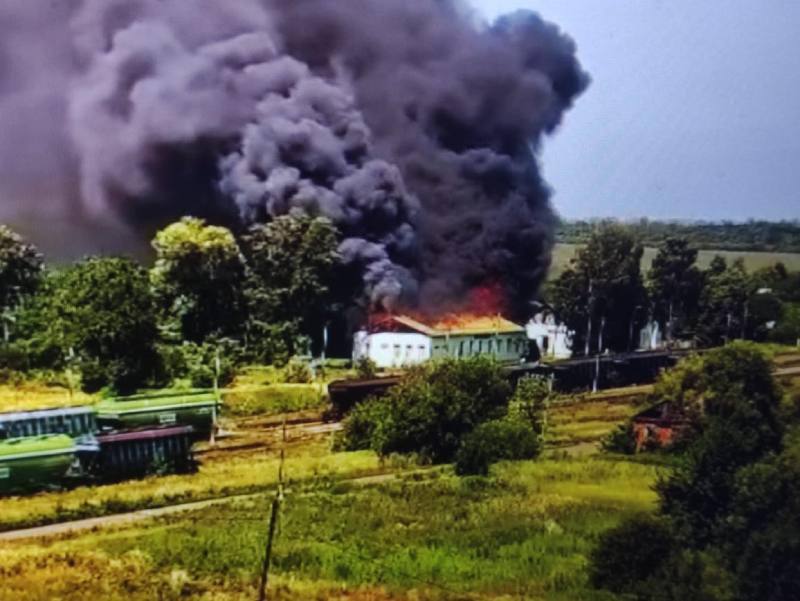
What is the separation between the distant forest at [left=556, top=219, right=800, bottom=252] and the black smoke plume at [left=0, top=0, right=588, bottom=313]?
0.14 m

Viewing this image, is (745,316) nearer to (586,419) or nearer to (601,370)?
(601,370)

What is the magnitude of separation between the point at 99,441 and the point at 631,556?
1.66 m

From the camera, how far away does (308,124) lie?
4539 mm

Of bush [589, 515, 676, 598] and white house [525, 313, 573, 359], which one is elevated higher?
white house [525, 313, 573, 359]

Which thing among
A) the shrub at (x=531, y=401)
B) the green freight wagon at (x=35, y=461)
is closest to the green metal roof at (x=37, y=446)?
the green freight wagon at (x=35, y=461)

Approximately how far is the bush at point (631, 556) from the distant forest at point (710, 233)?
40.9 inches

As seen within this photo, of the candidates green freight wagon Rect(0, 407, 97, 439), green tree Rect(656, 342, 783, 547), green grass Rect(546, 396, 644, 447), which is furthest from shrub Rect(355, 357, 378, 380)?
green tree Rect(656, 342, 783, 547)

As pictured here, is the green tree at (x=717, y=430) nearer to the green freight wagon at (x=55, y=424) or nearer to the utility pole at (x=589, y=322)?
the utility pole at (x=589, y=322)

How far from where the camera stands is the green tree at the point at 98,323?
425 centimetres

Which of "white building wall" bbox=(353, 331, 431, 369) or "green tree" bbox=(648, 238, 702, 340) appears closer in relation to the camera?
"white building wall" bbox=(353, 331, 431, 369)

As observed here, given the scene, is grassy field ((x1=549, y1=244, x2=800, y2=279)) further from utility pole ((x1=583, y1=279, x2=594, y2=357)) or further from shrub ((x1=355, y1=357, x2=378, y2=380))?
shrub ((x1=355, y1=357, x2=378, y2=380))

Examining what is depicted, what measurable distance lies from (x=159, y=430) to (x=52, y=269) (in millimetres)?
585

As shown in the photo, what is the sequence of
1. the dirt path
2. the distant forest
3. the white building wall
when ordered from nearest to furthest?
the dirt path < the white building wall < the distant forest

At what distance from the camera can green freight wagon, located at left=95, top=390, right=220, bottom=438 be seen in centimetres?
432
